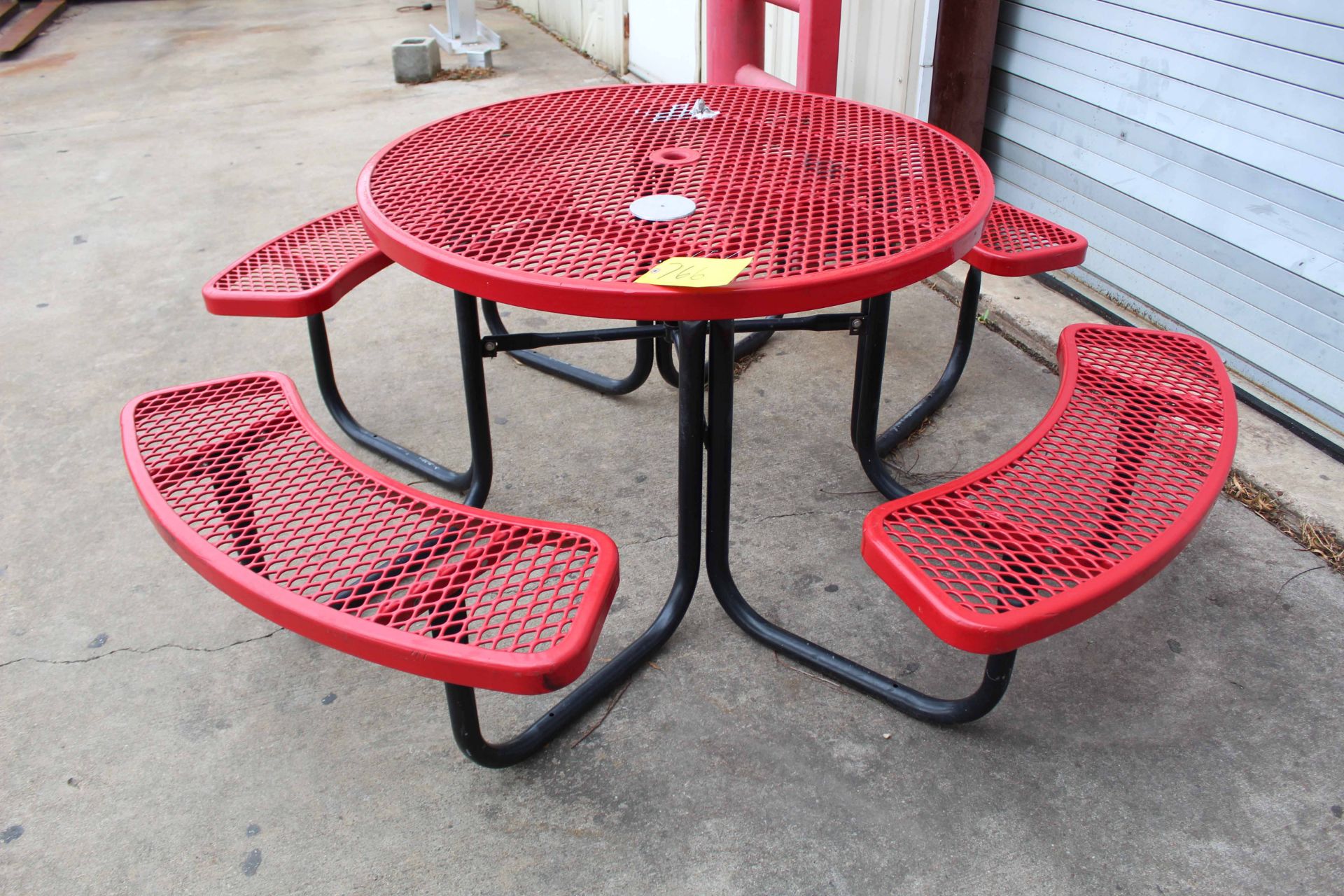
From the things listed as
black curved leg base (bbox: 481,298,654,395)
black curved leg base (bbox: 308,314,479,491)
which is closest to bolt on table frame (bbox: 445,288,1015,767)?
black curved leg base (bbox: 308,314,479,491)

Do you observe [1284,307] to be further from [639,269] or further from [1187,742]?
[639,269]

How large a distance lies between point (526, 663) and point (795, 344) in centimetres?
206

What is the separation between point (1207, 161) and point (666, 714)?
7.15 ft

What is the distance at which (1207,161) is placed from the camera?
106 inches

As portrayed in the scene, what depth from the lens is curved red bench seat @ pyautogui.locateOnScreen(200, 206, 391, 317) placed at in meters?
2.13

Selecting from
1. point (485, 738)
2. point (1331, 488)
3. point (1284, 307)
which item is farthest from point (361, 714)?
point (1284, 307)

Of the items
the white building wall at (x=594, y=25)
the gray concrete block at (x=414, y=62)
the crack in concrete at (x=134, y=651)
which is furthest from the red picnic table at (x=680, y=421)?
the gray concrete block at (x=414, y=62)

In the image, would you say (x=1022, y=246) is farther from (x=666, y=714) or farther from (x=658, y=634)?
(x=666, y=714)

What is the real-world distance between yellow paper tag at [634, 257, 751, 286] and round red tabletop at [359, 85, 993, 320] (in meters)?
0.02

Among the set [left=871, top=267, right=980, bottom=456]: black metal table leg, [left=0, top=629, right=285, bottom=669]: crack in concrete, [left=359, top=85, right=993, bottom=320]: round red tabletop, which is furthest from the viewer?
[left=871, top=267, right=980, bottom=456]: black metal table leg

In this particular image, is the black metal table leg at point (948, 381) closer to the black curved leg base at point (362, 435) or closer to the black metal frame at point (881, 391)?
the black metal frame at point (881, 391)

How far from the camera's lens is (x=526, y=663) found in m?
1.20

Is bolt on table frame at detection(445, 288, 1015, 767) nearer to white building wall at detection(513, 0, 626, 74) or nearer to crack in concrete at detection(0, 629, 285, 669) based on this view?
crack in concrete at detection(0, 629, 285, 669)

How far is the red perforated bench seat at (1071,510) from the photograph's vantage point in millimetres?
1323
